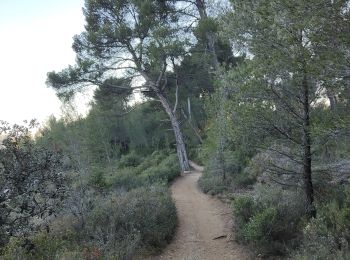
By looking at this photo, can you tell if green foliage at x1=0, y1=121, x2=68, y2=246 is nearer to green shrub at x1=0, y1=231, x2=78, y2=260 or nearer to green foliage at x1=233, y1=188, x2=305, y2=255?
green shrub at x1=0, y1=231, x2=78, y2=260

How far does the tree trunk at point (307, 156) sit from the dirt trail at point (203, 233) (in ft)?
6.58

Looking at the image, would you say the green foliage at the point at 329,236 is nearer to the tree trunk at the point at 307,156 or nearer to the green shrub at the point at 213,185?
the tree trunk at the point at 307,156

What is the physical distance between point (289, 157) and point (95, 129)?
30.4 metres

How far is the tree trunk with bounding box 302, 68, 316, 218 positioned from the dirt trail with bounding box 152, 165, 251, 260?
78.9 inches

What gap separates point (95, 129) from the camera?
3716cm

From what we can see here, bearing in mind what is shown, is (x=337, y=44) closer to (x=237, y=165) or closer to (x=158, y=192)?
(x=158, y=192)

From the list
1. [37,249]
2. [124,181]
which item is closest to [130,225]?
[37,249]

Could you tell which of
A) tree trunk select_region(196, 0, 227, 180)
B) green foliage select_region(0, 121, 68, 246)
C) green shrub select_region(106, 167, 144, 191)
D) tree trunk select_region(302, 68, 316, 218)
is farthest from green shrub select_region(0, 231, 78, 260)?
green shrub select_region(106, 167, 144, 191)

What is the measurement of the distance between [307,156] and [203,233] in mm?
4436

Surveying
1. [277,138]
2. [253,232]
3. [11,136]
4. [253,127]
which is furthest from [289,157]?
[11,136]

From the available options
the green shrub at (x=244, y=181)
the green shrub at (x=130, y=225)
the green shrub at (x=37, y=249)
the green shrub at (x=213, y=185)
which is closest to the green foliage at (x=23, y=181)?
the green shrub at (x=37, y=249)

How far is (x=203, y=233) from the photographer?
1132 centimetres

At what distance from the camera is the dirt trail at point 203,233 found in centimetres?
968

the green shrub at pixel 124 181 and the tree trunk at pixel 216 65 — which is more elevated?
the tree trunk at pixel 216 65
